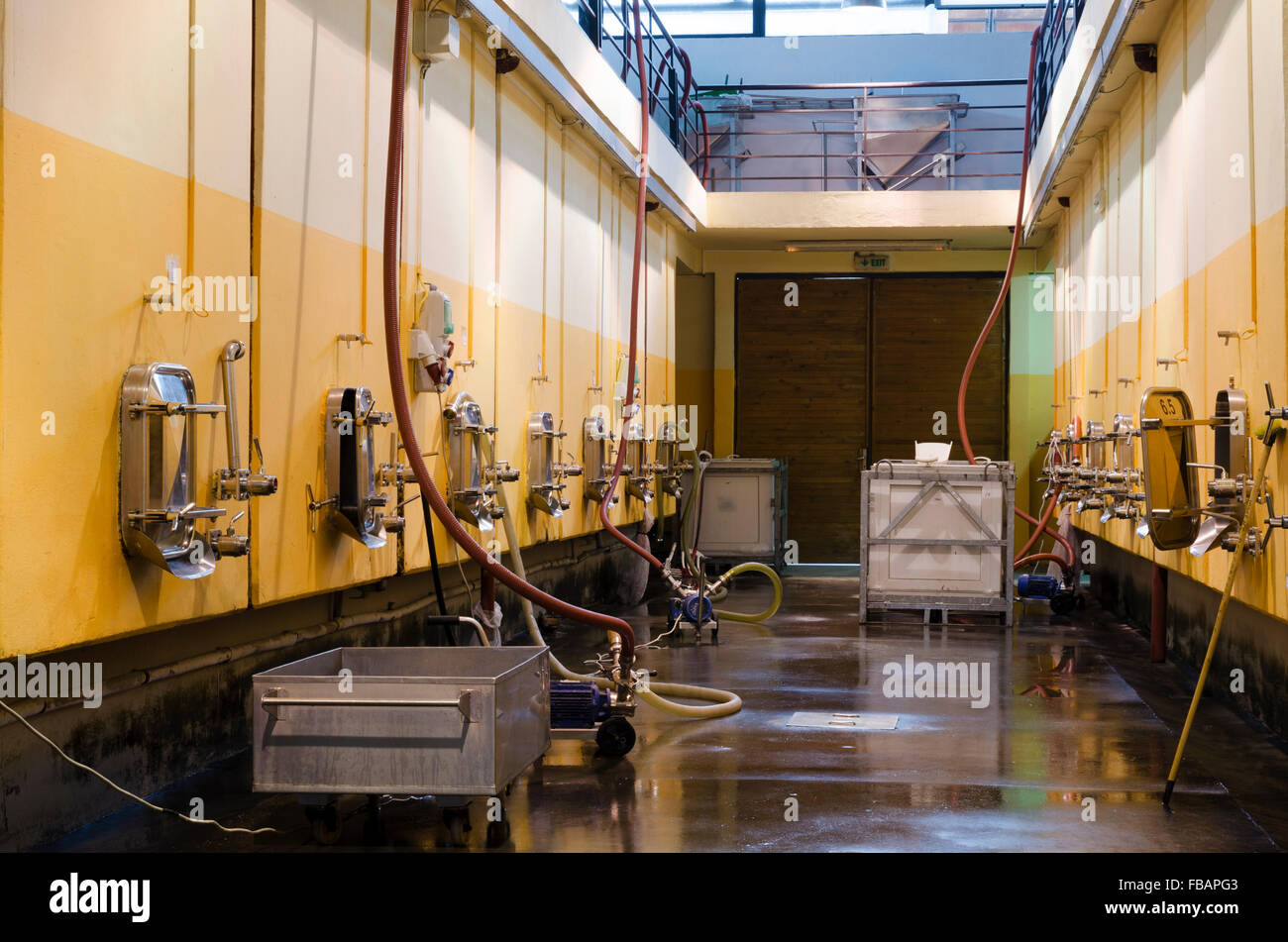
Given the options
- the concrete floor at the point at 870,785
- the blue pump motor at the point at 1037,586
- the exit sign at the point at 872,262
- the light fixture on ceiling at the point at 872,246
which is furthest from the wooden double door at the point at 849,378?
A: the concrete floor at the point at 870,785

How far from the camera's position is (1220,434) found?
207 inches

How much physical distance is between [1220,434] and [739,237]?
10252 mm

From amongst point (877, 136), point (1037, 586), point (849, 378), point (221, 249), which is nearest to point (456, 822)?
point (221, 249)

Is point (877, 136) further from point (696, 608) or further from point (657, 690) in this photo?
point (657, 690)

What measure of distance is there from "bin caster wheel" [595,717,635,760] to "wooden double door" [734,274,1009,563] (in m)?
10.9

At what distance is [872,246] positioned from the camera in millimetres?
15453

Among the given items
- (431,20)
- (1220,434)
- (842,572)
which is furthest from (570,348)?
(842,572)

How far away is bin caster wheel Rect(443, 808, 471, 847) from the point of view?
158 inches

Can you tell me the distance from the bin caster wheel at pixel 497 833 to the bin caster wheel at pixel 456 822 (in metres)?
0.09

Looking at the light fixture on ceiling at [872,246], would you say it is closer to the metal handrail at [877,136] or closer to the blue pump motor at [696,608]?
the metal handrail at [877,136]

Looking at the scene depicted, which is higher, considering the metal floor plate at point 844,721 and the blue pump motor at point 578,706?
the blue pump motor at point 578,706

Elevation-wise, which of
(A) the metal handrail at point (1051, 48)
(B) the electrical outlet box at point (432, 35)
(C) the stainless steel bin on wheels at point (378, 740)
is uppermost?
(A) the metal handrail at point (1051, 48)

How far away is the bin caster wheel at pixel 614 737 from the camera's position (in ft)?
17.2
